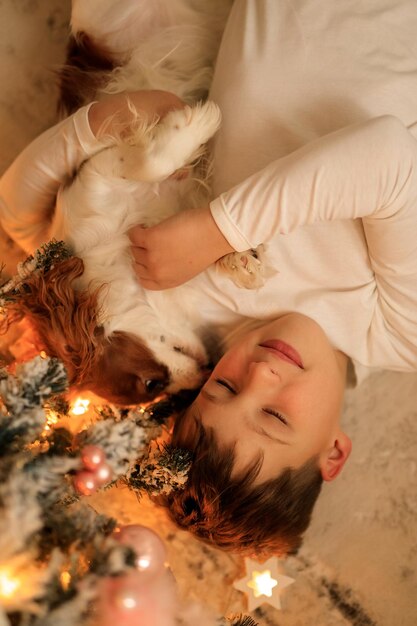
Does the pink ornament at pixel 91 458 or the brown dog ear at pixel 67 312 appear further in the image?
the brown dog ear at pixel 67 312

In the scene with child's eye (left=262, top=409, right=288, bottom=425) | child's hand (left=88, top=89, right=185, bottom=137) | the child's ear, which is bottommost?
the child's ear

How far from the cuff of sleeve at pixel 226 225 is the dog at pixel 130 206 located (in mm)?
132

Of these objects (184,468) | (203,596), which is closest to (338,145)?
(184,468)

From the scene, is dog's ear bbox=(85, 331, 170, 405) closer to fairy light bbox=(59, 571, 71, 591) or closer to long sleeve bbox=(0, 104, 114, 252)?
long sleeve bbox=(0, 104, 114, 252)

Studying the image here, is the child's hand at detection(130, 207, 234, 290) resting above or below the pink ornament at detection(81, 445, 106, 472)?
below

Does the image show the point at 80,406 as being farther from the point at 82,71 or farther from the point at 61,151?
the point at 82,71

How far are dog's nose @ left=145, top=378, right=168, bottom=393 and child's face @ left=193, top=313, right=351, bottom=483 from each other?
0.14 meters

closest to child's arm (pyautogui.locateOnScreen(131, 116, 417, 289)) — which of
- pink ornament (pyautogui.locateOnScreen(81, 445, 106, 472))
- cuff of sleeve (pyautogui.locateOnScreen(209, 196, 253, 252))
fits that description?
cuff of sleeve (pyautogui.locateOnScreen(209, 196, 253, 252))

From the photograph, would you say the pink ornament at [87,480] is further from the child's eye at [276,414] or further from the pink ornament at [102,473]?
the child's eye at [276,414]

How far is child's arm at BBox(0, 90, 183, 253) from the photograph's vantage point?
1406 mm

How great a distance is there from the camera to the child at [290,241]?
1.27 meters

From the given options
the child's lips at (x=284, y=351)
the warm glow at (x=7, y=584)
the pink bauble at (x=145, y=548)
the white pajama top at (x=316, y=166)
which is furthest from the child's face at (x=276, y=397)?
the warm glow at (x=7, y=584)

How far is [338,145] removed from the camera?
1.25m

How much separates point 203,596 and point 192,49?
1469 millimetres
